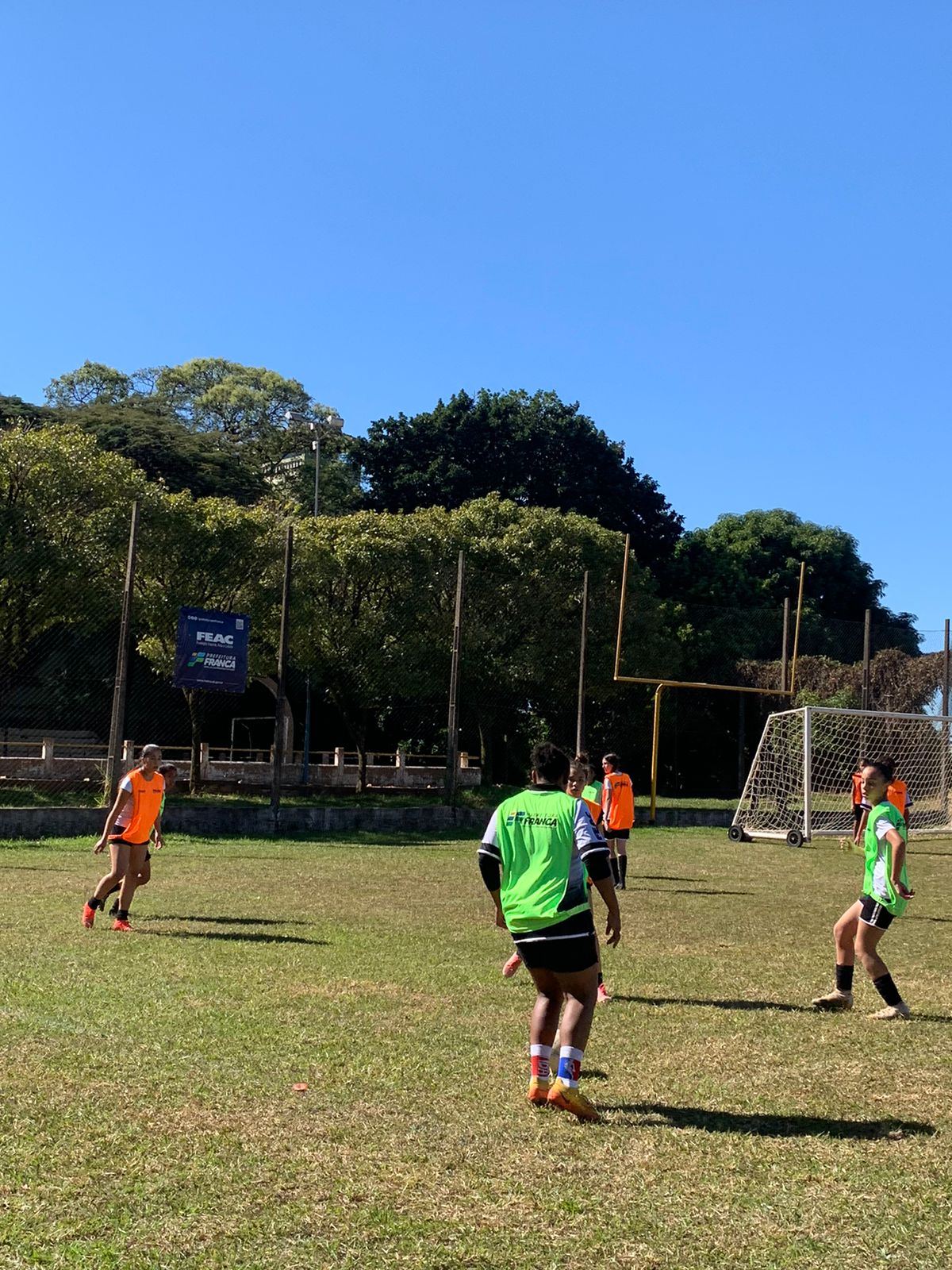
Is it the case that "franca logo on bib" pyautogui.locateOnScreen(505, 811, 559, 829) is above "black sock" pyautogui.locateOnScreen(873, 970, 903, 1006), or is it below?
above

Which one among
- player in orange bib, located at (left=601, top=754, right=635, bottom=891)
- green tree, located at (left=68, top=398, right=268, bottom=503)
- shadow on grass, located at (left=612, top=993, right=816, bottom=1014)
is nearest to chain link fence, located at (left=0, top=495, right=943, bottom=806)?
player in orange bib, located at (left=601, top=754, right=635, bottom=891)

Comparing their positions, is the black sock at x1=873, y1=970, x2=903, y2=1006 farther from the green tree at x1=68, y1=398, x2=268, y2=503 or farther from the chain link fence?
the green tree at x1=68, y1=398, x2=268, y2=503

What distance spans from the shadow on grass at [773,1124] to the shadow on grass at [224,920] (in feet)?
24.4

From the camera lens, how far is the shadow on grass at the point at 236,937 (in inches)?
476

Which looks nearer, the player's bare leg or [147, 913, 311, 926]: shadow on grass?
the player's bare leg

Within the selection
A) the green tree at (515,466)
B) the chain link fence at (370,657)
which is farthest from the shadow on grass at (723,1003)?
the green tree at (515,466)

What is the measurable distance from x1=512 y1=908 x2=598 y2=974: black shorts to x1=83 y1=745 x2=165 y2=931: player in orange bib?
6927mm

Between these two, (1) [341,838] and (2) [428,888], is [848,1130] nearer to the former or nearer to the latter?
(2) [428,888]

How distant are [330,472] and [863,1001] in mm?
54602

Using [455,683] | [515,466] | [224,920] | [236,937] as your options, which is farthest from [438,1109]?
[515,466]

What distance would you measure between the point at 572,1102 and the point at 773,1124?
3.24 feet

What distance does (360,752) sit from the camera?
3741 cm

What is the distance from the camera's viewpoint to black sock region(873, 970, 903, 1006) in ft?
29.9

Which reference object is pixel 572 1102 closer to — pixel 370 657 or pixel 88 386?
pixel 370 657
